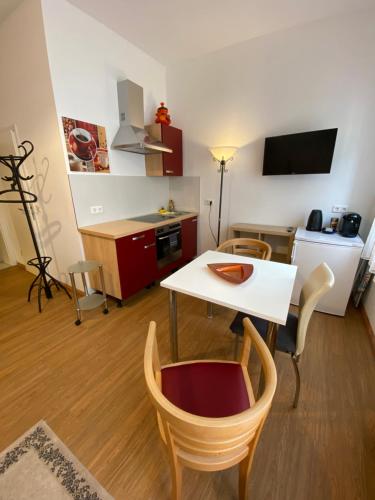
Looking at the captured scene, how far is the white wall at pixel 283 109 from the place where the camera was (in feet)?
7.11

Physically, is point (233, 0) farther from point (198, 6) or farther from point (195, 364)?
point (195, 364)

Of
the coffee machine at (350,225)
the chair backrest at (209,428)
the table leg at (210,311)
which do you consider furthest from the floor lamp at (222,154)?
the chair backrest at (209,428)

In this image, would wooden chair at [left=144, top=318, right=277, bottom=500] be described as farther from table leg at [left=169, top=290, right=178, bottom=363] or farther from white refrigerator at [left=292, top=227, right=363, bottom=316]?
white refrigerator at [left=292, top=227, right=363, bottom=316]

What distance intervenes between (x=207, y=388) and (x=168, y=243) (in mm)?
2041

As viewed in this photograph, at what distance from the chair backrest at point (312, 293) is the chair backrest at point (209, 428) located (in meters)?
0.41

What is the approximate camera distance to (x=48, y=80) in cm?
195

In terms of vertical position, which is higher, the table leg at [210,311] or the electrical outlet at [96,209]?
the electrical outlet at [96,209]

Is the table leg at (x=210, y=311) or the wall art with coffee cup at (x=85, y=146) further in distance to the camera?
the table leg at (x=210, y=311)

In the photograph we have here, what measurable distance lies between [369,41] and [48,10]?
300cm

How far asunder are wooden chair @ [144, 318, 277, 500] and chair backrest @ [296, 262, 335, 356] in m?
0.35

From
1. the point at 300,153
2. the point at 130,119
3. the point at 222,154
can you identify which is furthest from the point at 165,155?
the point at 300,153

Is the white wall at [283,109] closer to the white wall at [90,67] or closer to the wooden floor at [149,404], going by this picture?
the white wall at [90,67]

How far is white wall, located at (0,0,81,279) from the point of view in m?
1.93

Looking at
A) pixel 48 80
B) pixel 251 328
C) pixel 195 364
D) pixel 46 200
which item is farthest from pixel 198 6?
pixel 195 364
